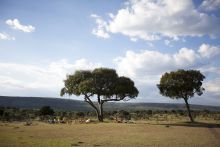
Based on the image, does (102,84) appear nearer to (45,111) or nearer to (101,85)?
(101,85)

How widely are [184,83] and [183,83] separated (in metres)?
0.16

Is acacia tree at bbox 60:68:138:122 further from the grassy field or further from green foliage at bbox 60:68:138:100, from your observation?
the grassy field

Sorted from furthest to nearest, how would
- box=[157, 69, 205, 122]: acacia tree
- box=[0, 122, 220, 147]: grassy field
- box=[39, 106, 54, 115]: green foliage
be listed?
box=[39, 106, 54, 115]: green foliage < box=[157, 69, 205, 122]: acacia tree < box=[0, 122, 220, 147]: grassy field

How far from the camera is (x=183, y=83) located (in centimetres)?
5038

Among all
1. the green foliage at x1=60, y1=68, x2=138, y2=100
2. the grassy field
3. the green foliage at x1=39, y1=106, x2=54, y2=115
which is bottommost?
the grassy field

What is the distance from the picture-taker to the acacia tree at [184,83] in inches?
1989

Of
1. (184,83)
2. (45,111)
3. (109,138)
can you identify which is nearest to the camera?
(109,138)

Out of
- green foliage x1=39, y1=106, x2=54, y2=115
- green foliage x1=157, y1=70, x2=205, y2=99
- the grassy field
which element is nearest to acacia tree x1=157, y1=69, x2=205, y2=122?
green foliage x1=157, y1=70, x2=205, y2=99

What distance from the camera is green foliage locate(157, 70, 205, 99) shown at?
5056 centimetres

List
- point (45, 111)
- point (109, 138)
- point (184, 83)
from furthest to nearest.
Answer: point (45, 111) < point (184, 83) < point (109, 138)

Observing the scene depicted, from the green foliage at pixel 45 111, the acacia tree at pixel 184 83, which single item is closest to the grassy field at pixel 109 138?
the acacia tree at pixel 184 83

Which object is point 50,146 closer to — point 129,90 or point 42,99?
point 129,90

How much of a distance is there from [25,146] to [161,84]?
35.9 metres

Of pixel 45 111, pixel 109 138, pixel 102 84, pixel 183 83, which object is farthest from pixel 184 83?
pixel 45 111
